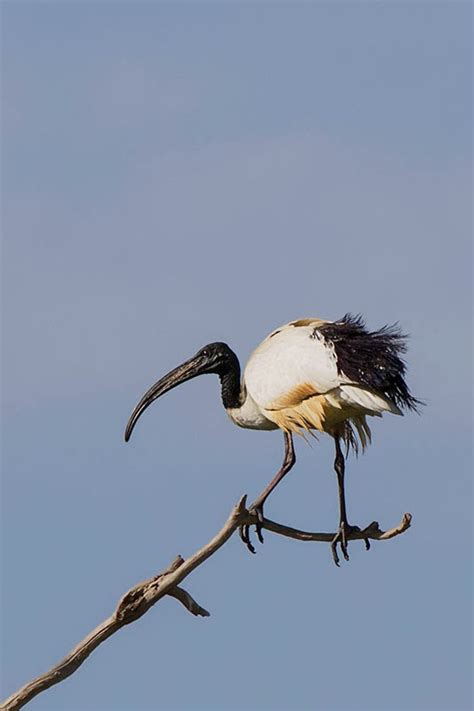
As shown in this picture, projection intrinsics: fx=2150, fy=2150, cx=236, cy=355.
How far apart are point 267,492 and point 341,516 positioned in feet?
1.86

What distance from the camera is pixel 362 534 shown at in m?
15.3

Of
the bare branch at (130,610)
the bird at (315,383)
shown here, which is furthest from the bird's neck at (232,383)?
the bare branch at (130,610)

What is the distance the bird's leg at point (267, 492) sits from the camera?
1548cm

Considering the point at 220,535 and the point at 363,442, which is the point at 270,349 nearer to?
the point at 363,442

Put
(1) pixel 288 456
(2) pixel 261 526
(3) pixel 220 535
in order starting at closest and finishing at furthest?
(3) pixel 220 535 < (2) pixel 261 526 < (1) pixel 288 456

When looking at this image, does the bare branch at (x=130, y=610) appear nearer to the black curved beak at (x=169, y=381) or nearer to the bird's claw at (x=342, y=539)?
the bird's claw at (x=342, y=539)

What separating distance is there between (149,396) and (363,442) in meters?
1.85

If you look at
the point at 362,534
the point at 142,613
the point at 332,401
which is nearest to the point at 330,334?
the point at 332,401

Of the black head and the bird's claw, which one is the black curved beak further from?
the bird's claw

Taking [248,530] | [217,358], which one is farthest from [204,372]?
[248,530]

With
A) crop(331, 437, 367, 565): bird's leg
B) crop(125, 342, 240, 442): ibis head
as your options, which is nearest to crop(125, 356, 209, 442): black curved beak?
crop(125, 342, 240, 442): ibis head

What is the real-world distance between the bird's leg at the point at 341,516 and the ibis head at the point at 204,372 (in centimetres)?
106

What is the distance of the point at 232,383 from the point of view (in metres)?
16.8

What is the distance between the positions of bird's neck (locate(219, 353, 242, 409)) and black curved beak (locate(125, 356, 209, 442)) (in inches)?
6.8
